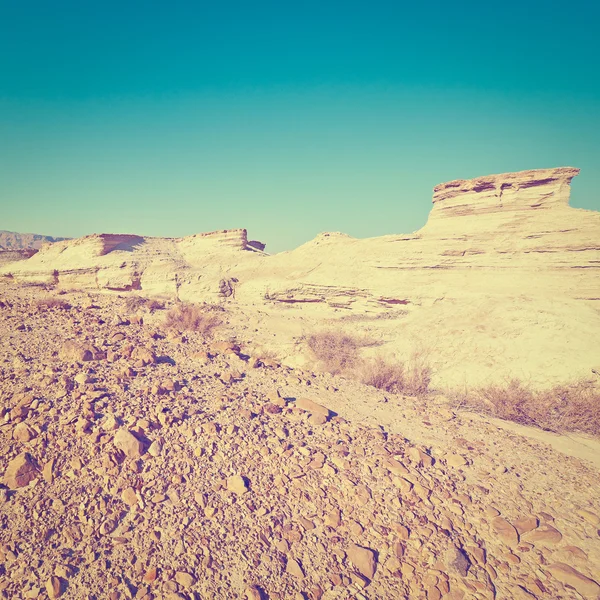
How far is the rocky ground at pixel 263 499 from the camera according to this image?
7.08ft

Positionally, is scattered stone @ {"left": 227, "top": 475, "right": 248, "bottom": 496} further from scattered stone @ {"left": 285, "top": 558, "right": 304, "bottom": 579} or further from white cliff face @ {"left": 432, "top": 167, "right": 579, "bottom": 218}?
white cliff face @ {"left": 432, "top": 167, "right": 579, "bottom": 218}

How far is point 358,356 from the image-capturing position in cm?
722

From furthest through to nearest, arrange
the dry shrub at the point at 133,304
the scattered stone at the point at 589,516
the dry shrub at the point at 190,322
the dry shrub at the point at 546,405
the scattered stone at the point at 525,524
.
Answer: the dry shrub at the point at 133,304, the dry shrub at the point at 190,322, the dry shrub at the point at 546,405, the scattered stone at the point at 589,516, the scattered stone at the point at 525,524

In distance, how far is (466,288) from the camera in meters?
8.39

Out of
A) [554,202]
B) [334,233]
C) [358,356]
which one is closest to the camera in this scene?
[358,356]

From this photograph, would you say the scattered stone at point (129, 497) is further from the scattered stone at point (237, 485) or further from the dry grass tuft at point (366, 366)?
the dry grass tuft at point (366, 366)

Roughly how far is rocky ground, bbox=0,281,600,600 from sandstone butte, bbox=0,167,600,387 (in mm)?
2780

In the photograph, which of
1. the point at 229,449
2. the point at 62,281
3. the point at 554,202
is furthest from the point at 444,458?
the point at 62,281

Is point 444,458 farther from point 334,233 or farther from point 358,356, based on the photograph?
point 334,233

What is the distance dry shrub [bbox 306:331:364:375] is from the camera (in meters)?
6.75

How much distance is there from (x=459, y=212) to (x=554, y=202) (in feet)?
6.83

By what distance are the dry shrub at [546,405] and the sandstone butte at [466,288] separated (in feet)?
1.40

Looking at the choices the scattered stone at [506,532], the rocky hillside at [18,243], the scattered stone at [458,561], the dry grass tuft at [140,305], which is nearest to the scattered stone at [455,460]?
the scattered stone at [506,532]

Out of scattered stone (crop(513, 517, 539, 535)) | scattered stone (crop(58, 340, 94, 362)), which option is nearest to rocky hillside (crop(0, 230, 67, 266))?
scattered stone (crop(58, 340, 94, 362))
